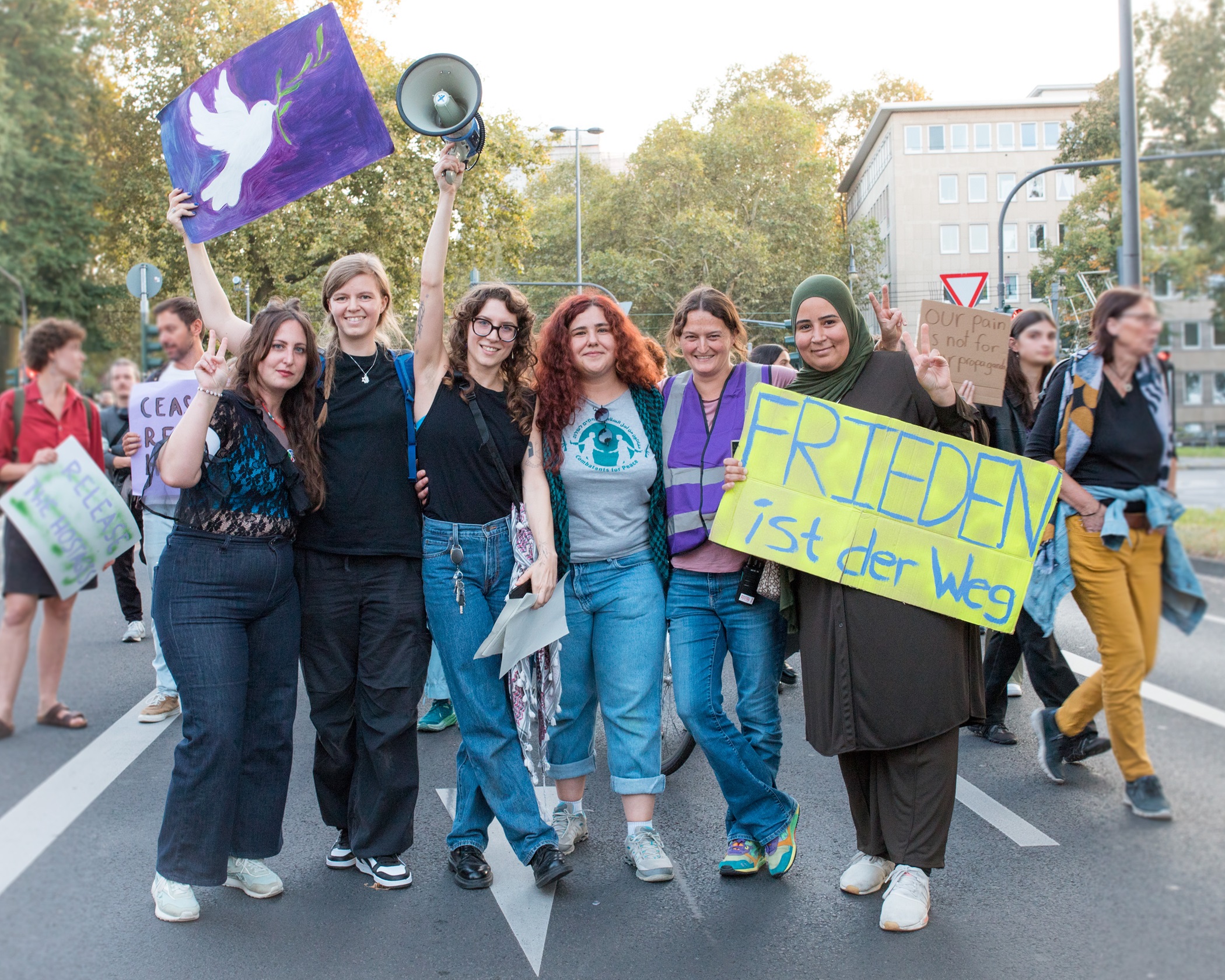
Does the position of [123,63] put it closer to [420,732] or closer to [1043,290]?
[420,732]

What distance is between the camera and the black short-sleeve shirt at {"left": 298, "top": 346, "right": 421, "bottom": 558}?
131 inches

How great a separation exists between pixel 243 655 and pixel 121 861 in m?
0.95

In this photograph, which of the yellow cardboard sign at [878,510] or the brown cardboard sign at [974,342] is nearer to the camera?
the brown cardboard sign at [974,342]

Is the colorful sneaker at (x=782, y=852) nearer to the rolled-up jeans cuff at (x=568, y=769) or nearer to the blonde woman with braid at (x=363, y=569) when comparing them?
the rolled-up jeans cuff at (x=568, y=769)

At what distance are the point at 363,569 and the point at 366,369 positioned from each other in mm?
625

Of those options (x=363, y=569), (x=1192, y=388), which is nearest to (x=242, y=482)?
(x=363, y=569)

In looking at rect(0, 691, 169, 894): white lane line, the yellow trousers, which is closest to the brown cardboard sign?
the yellow trousers

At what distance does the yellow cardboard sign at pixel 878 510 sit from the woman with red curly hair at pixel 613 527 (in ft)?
1.24

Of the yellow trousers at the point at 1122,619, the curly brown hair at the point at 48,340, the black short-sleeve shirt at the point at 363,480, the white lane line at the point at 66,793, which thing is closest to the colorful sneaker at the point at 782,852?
the black short-sleeve shirt at the point at 363,480

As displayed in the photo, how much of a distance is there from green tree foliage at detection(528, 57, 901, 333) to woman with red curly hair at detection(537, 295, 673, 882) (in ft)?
0.98

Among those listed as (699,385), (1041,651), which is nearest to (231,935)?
(699,385)

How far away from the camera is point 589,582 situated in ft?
11.4

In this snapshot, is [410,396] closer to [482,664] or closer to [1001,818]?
[482,664]

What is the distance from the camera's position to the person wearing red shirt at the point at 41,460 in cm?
503
